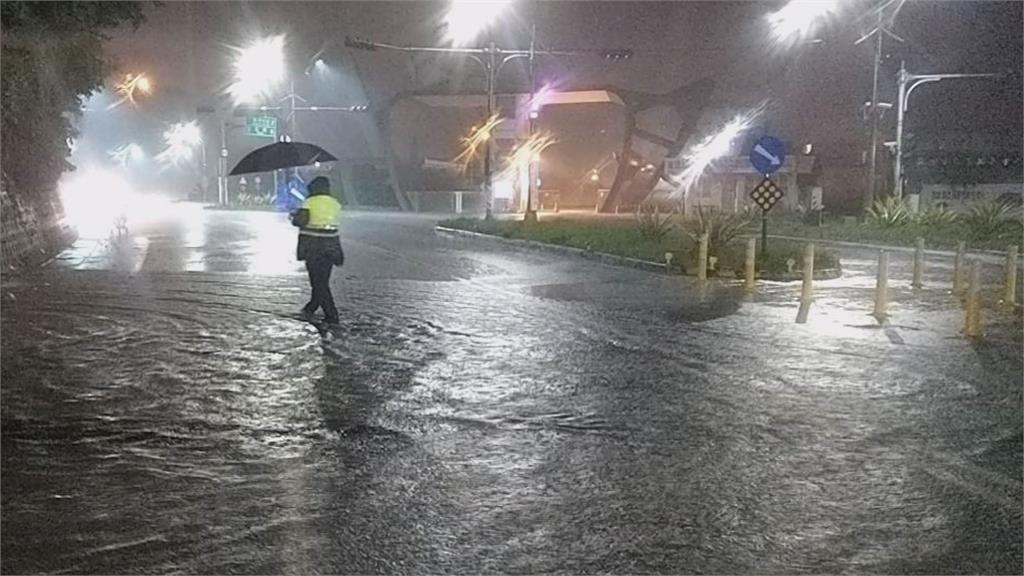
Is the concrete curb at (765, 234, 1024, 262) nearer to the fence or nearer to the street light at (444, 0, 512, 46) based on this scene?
the street light at (444, 0, 512, 46)

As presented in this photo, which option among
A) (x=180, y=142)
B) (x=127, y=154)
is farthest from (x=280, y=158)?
(x=127, y=154)

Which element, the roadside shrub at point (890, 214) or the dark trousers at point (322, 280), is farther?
the roadside shrub at point (890, 214)

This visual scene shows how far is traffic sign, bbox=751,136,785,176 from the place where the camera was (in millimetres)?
20297

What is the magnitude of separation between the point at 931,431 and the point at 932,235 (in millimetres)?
25186

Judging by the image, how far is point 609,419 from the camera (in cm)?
870

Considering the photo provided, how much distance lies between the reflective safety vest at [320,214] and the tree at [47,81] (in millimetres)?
3753

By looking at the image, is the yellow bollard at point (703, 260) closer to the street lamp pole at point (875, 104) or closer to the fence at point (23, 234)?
the fence at point (23, 234)

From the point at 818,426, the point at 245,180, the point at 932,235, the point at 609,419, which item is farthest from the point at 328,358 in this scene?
the point at 245,180

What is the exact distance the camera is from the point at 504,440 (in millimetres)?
7938

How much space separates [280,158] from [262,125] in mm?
43113

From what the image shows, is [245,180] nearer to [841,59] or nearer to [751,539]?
[841,59]

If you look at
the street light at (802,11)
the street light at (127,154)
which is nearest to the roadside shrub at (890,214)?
the street light at (802,11)

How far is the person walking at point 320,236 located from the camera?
45.0ft

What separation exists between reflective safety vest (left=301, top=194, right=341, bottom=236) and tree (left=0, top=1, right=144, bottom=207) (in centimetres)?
375
